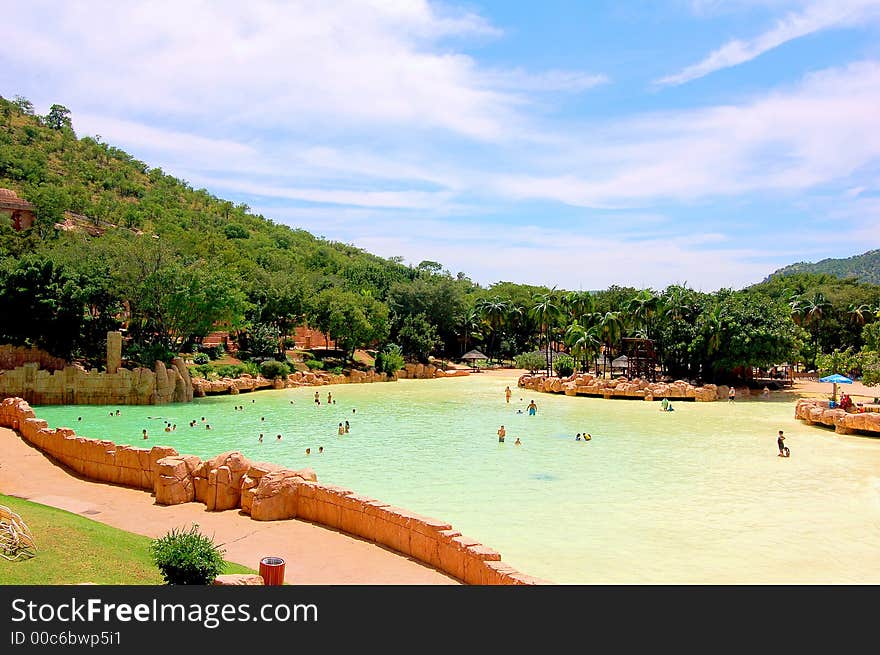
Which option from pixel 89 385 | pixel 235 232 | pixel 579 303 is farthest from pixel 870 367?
pixel 235 232

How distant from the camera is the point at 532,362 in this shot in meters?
62.2

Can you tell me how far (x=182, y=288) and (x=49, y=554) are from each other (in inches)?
1168

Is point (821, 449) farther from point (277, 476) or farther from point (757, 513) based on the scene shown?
point (277, 476)

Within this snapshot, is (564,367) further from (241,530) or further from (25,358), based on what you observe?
(241,530)

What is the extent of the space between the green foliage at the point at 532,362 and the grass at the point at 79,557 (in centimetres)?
5082

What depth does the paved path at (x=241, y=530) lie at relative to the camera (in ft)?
33.3

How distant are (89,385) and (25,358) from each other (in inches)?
168

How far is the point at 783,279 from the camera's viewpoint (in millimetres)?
88188

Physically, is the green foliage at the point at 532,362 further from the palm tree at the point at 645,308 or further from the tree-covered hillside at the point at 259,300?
the palm tree at the point at 645,308

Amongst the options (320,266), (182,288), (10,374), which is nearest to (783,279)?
(320,266)

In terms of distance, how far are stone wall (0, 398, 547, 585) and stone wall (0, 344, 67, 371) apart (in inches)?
717

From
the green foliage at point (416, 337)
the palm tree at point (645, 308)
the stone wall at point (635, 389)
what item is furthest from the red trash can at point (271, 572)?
the green foliage at point (416, 337)

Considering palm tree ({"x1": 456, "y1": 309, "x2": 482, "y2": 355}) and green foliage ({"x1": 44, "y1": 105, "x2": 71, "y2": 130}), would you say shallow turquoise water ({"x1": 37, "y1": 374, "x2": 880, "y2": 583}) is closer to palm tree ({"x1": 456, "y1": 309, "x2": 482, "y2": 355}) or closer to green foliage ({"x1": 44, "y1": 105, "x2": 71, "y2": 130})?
palm tree ({"x1": 456, "y1": 309, "x2": 482, "y2": 355})

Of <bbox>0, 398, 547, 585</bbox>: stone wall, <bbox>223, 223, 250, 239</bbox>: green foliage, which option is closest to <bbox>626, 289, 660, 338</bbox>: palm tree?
<bbox>0, 398, 547, 585</bbox>: stone wall
